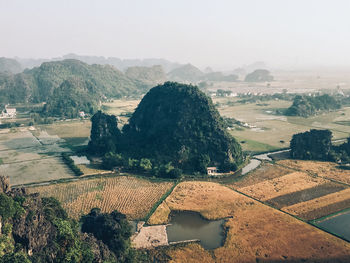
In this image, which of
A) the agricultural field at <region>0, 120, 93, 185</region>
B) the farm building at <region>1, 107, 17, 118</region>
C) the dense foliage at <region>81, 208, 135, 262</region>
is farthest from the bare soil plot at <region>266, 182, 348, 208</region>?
the farm building at <region>1, 107, 17, 118</region>

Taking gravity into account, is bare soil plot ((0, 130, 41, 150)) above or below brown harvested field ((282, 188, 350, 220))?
below

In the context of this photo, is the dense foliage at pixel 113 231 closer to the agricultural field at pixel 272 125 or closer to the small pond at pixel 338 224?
the small pond at pixel 338 224

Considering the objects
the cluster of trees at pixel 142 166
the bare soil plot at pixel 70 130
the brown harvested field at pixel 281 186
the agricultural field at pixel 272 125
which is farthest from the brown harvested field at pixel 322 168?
the bare soil plot at pixel 70 130

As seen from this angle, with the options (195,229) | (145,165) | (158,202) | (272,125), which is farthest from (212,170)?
(272,125)

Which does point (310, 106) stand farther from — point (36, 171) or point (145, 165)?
point (36, 171)

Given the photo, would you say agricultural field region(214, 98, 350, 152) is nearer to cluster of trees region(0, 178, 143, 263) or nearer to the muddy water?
the muddy water
